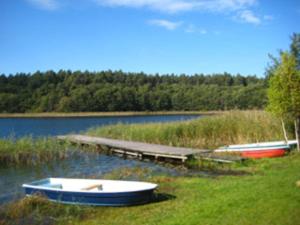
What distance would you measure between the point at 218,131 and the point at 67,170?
10.6 metres

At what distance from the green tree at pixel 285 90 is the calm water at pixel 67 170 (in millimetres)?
6046

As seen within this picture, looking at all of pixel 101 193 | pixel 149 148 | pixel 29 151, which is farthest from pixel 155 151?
pixel 101 193

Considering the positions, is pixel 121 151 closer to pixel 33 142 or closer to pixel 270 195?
pixel 33 142

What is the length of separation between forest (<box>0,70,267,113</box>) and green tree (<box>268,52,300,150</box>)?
50667 millimetres

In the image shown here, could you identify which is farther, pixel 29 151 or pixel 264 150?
pixel 29 151

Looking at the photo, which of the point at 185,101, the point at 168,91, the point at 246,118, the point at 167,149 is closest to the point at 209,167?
the point at 167,149

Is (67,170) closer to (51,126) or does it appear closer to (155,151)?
(155,151)

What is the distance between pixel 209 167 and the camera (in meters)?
16.4

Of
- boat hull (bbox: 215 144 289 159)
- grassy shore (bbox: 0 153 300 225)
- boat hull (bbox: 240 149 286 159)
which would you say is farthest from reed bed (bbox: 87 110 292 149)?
grassy shore (bbox: 0 153 300 225)

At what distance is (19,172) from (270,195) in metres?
11.5

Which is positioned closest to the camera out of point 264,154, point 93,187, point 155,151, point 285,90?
point 93,187

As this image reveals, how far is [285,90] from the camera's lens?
58.7ft

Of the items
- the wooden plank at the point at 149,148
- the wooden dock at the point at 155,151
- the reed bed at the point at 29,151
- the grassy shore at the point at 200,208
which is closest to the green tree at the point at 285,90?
the wooden dock at the point at 155,151

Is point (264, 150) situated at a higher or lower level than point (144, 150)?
lower
